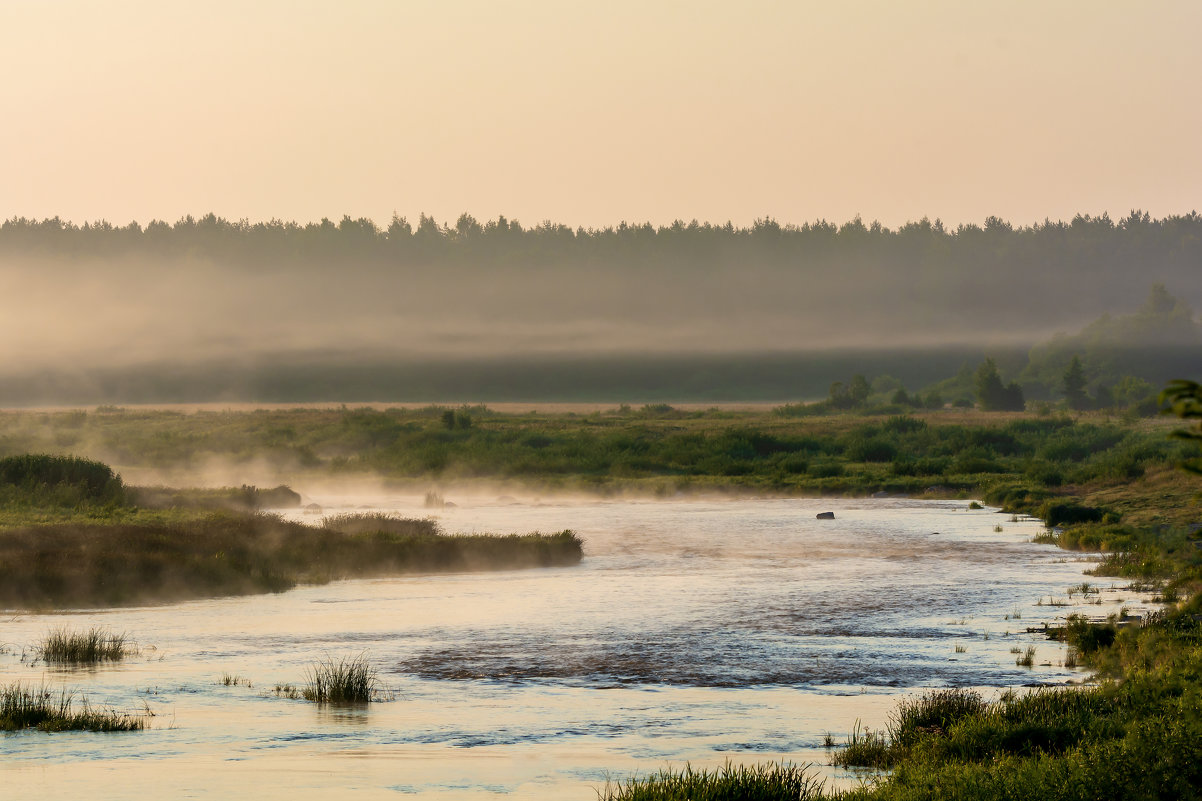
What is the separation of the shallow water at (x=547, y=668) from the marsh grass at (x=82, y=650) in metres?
0.51

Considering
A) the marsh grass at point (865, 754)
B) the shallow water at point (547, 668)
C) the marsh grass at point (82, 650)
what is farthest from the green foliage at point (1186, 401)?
the marsh grass at point (82, 650)

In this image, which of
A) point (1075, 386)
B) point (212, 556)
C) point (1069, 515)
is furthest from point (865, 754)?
point (1075, 386)

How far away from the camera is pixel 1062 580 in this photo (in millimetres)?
38719

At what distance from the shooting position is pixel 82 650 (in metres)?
25.4

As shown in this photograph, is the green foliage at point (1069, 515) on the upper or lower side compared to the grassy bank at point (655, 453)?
lower

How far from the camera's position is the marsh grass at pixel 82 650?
25234mm

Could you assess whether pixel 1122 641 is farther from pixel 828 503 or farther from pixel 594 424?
pixel 594 424

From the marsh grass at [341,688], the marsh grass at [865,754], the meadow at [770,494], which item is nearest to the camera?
the meadow at [770,494]

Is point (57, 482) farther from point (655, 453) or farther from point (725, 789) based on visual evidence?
point (655, 453)

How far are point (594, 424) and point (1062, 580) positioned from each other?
385 feet

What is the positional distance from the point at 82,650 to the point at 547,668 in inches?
353

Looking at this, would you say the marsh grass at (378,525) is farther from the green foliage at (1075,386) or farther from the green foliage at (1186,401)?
the green foliage at (1075,386)

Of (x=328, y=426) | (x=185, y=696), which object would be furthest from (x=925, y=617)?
(x=328, y=426)

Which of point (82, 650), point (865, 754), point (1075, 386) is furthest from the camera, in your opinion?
point (1075, 386)
